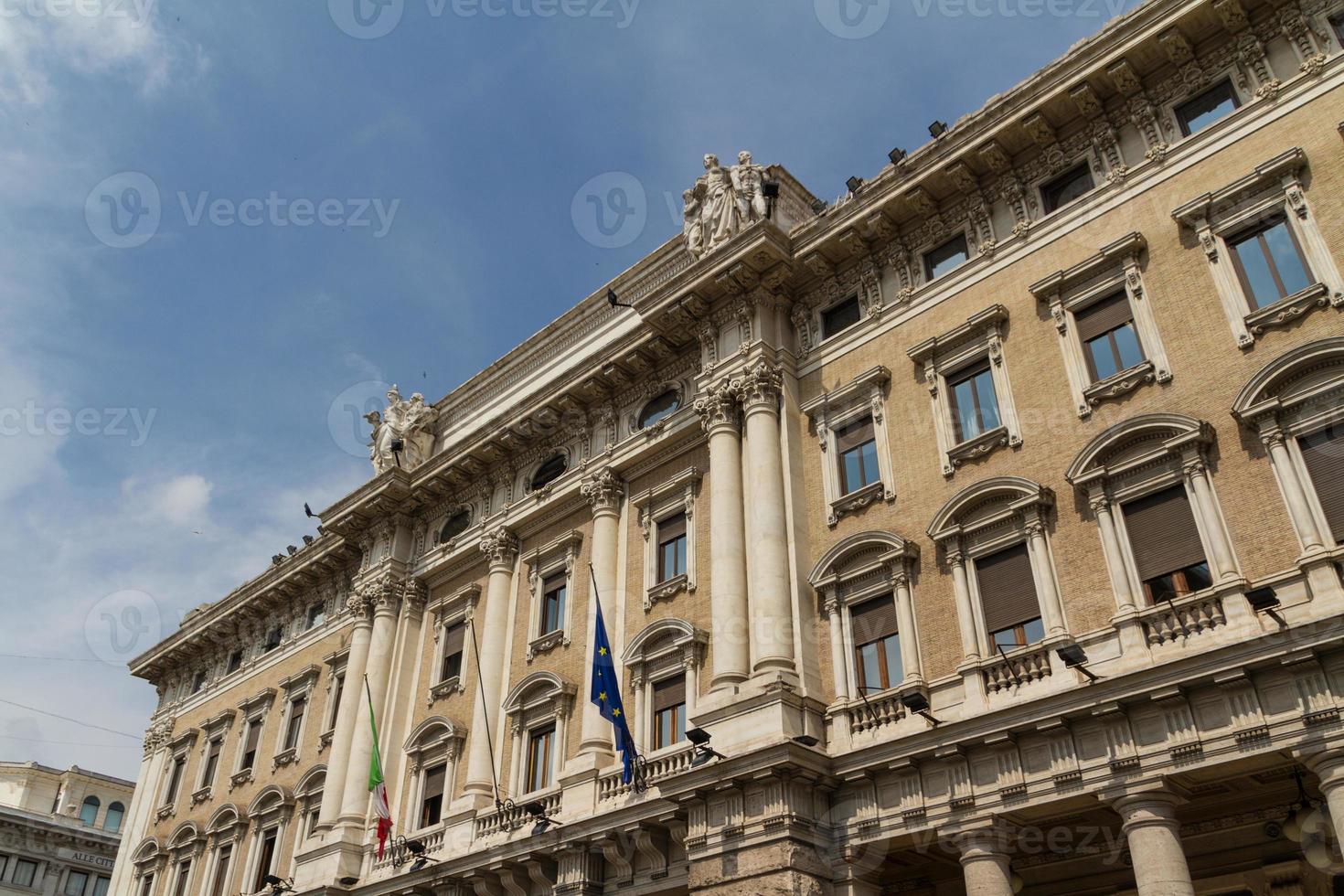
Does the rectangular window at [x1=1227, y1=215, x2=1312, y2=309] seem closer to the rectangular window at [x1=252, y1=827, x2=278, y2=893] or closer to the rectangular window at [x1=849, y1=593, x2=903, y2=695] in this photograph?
the rectangular window at [x1=849, y1=593, x2=903, y2=695]

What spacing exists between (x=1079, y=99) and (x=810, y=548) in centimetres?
961

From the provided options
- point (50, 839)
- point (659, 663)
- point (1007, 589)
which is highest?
point (50, 839)

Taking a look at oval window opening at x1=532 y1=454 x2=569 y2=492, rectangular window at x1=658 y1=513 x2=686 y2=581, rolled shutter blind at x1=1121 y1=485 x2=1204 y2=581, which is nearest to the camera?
rolled shutter blind at x1=1121 y1=485 x2=1204 y2=581

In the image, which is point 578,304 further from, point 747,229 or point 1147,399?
point 1147,399

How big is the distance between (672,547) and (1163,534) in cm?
1071

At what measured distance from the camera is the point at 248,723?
35219 mm

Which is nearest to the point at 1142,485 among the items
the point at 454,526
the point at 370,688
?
the point at 454,526

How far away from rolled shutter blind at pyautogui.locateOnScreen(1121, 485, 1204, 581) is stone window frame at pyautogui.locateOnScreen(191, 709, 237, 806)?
1170 inches

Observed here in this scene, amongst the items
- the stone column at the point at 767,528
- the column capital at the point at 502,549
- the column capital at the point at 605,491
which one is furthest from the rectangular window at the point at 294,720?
the stone column at the point at 767,528

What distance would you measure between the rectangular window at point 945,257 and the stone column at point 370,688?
1694 cm

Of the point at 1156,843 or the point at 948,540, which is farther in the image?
the point at 948,540

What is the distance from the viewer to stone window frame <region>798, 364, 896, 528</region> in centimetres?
2052

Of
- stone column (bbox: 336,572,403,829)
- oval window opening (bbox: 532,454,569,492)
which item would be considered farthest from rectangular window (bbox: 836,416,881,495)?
stone column (bbox: 336,572,403,829)

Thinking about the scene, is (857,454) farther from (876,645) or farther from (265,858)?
(265,858)
